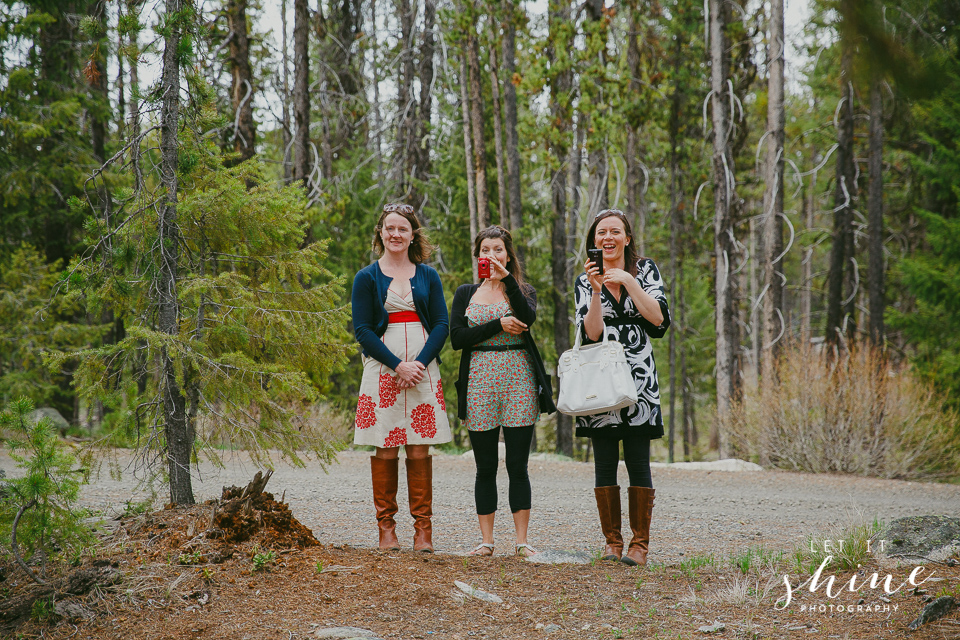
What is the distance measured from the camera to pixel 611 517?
13.7 feet

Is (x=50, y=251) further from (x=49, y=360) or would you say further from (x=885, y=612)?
(x=885, y=612)

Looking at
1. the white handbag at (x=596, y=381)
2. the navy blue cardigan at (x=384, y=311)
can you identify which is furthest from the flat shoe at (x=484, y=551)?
the navy blue cardigan at (x=384, y=311)

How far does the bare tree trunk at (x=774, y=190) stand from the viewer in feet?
45.0

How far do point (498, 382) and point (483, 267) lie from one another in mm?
704

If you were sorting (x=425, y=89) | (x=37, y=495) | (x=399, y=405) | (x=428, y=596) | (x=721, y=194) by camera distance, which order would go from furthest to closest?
(x=425, y=89)
(x=721, y=194)
(x=399, y=405)
(x=428, y=596)
(x=37, y=495)

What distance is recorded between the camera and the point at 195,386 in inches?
185

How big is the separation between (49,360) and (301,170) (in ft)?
28.5

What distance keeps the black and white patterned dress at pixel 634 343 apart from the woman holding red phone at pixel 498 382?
313mm

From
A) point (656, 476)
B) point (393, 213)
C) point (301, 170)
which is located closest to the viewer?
point (393, 213)

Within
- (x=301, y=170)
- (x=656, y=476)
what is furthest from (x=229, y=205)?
(x=301, y=170)

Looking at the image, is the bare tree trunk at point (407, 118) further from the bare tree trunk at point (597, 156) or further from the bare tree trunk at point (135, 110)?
the bare tree trunk at point (135, 110)

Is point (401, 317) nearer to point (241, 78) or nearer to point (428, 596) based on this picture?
point (428, 596)

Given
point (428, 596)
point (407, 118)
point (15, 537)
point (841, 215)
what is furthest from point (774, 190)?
point (15, 537)

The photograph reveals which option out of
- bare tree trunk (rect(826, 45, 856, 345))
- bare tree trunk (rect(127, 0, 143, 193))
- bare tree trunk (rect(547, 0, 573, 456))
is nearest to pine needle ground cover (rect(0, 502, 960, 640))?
bare tree trunk (rect(127, 0, 143, 193))
